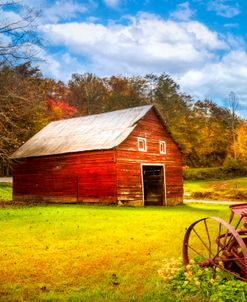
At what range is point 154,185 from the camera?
33.8m

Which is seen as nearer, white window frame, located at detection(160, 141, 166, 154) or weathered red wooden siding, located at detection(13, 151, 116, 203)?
weathered red wooden siding, located at detection(13, 151, 116, 203)

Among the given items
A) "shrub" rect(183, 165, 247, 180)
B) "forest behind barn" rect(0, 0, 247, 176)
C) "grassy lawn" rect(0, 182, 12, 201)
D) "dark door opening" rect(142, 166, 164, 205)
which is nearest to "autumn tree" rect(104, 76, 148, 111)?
"forest behind barn" rect(0, 0, 247, 176)

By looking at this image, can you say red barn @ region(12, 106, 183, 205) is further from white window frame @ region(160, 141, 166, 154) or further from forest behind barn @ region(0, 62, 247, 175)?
forest behind barn @ region(0, 62, 247, 175)

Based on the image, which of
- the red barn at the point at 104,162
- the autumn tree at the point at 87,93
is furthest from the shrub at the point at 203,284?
the autumn tree at the point at 87,93

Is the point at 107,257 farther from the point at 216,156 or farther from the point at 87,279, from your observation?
the point at 216,156

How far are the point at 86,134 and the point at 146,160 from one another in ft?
17.7

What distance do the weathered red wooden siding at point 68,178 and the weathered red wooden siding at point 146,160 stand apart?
1051 millimetres

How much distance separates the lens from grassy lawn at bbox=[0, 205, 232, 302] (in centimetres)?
765

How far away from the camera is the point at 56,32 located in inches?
866

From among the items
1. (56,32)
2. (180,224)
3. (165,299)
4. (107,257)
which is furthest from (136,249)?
(56,32)

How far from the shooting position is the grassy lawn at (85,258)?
765 centimetres

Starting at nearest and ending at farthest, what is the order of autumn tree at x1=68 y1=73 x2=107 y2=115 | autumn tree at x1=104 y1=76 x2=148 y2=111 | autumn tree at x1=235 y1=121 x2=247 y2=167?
1. autumn tree at x1=235 y1=121 x2=247 y2=167
2. autumn tree at x1=68 y1=73 x2=107 y2=115
3. autumn tree at x1=104 y1=76 x2=148 y2=111

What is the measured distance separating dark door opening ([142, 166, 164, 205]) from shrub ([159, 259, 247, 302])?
25.1 m

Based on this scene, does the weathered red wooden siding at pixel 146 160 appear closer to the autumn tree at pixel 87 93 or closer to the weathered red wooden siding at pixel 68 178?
the weathered red wooden siding at pixel 68 178
